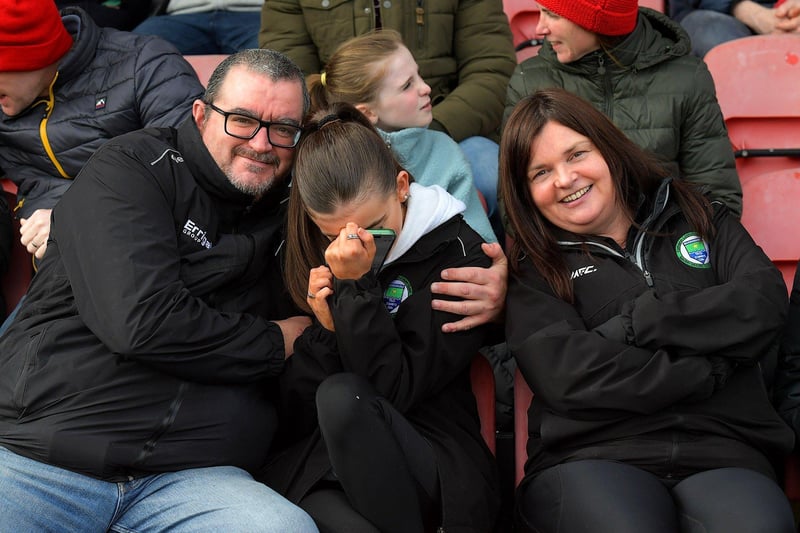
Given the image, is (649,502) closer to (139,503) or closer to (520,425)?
(520,425)

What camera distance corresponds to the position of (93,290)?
85.7 inches

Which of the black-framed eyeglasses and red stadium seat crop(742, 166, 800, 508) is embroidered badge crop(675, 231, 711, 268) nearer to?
red stadium seat crop(742, 166, 800, 508)

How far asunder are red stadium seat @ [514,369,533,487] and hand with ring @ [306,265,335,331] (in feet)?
1.91

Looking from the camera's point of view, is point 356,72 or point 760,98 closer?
point 356,72

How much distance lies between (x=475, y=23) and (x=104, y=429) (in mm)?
2084

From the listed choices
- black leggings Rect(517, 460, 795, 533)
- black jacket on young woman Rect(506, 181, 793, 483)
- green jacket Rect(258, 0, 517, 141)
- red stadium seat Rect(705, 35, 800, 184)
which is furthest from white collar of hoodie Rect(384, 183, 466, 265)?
red stadium seat Rect(705, 35, 800, 184)

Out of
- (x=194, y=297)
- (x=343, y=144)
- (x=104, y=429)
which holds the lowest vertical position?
(x=104, y=429)

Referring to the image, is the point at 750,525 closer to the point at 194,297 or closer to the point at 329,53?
the point at 194,297

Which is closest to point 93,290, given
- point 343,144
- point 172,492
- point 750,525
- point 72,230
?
point 72,230

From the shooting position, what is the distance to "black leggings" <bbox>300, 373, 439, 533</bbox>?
1954mm

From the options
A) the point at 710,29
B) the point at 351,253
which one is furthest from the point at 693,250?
the point at 710,29

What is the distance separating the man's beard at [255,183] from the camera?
2418mm

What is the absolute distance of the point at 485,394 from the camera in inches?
99.8

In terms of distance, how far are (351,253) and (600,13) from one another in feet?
4.30
